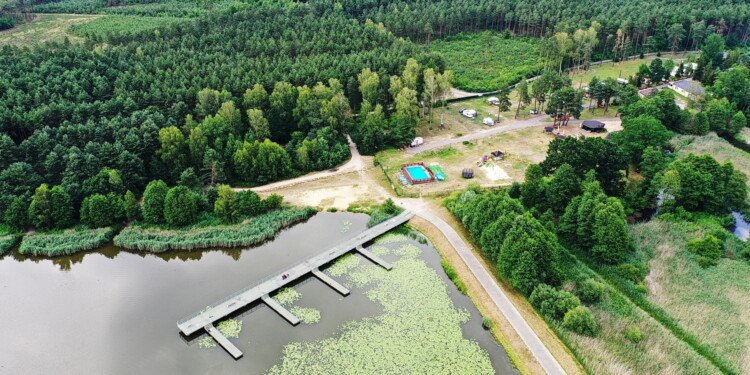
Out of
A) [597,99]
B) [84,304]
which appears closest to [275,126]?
[84,304]

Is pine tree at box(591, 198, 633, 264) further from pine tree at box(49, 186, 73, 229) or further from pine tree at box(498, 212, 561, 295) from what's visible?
pine tree at box(49, 186, 73, 229)

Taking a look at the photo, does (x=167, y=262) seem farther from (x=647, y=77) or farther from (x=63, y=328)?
(x=647, y=77)

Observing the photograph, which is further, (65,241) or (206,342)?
(65,241)

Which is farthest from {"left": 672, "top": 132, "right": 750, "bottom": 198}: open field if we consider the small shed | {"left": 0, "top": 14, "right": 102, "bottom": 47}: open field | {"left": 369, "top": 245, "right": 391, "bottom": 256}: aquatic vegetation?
{"left": 0, "top": 14, "right": 102, "bottom": 47}: open field

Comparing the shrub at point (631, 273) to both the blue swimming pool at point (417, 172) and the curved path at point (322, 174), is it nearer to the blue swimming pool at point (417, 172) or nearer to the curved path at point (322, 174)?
the blue swimming pool at point (417, 172)

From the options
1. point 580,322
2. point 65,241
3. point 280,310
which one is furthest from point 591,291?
point 65,241

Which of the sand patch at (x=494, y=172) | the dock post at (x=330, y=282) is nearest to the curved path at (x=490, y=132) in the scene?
the sand patch at (x=494, y=172)

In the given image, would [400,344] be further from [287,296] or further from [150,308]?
[150,308]
